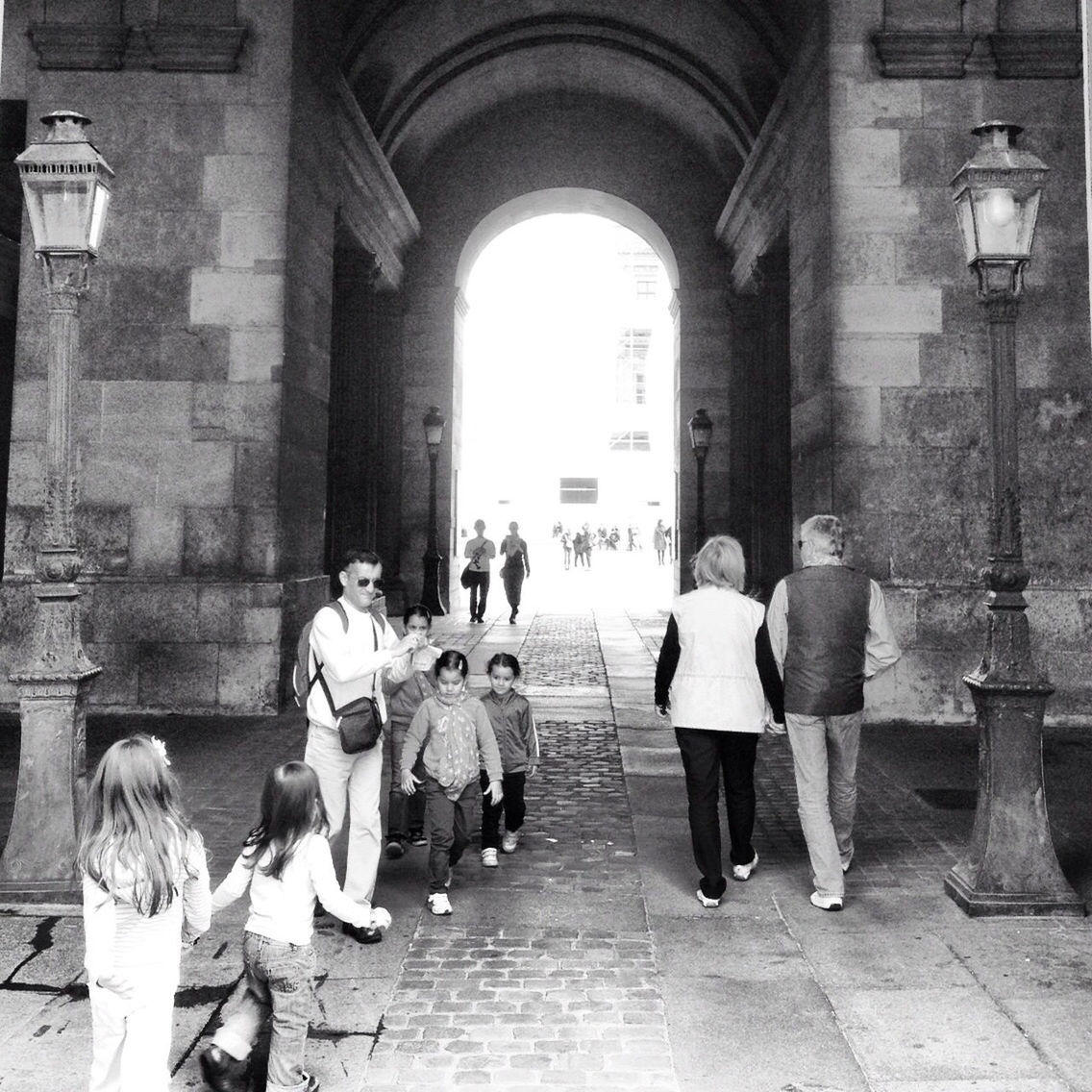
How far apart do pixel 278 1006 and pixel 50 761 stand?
261 cm

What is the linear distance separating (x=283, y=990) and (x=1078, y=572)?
869cm

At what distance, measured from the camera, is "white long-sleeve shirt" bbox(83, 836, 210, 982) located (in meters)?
2.74

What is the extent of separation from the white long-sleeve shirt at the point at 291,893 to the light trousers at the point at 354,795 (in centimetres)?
117

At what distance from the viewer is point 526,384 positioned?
6981 centimetres

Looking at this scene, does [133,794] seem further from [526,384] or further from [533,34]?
[526,384]

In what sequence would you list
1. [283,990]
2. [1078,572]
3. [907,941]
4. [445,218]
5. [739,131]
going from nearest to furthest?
[283,990] → [907,941] → [1078,572] → [739,131] → [445,218]

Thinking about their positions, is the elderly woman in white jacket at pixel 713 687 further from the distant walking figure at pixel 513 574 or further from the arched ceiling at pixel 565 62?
the distant walking figure at pixel 513 574

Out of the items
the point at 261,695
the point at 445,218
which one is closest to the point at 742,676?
the point at 261,695

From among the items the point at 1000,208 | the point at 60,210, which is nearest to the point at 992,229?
the point at 1000,208

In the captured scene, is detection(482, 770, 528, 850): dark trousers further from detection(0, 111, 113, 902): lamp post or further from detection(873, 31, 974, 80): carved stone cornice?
detection(873, 31, 974, 80): carved stone cornice

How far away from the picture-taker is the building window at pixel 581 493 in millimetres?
67375

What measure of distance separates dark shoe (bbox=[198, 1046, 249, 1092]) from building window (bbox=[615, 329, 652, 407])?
66.3 m

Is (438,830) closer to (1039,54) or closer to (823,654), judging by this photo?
(823,654)

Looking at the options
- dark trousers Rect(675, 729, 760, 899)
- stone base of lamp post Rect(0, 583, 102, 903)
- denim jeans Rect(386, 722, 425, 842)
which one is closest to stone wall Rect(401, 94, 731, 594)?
denim jeans Rect(386, 722, 425, 842)
